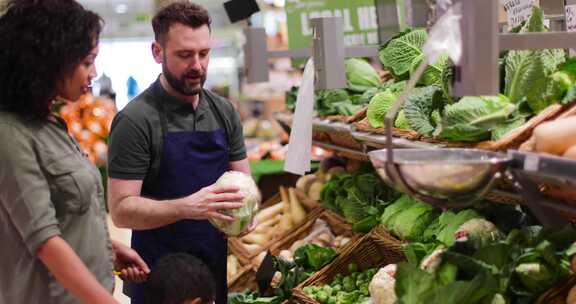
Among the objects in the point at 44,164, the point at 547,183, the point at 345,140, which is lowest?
the point at 345,140

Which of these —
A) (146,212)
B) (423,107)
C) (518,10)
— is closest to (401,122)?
(423,107)

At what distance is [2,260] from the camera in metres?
2.69

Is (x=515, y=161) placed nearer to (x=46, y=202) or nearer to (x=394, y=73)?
(x=46, y=202)

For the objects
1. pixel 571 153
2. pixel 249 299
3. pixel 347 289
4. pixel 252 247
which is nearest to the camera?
pixel 571 153

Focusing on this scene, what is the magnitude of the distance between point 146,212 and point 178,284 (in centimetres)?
46

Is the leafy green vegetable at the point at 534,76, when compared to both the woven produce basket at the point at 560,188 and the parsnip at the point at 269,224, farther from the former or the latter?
the parsnip at the point at 269,224

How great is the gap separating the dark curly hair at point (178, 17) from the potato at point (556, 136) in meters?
1.87

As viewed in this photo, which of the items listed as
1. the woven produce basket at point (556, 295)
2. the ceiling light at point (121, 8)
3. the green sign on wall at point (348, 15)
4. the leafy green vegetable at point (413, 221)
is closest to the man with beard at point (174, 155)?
the leafy green vegetable at point (413, 221)

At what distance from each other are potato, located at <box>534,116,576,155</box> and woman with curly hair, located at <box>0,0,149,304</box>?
54.9 inches

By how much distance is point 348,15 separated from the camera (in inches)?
200

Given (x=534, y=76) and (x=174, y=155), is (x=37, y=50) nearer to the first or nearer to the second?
(x=174, y=155)

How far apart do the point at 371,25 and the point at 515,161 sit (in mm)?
2988

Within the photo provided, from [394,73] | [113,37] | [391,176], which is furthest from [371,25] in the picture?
[113,37]

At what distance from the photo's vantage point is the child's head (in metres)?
3.20
